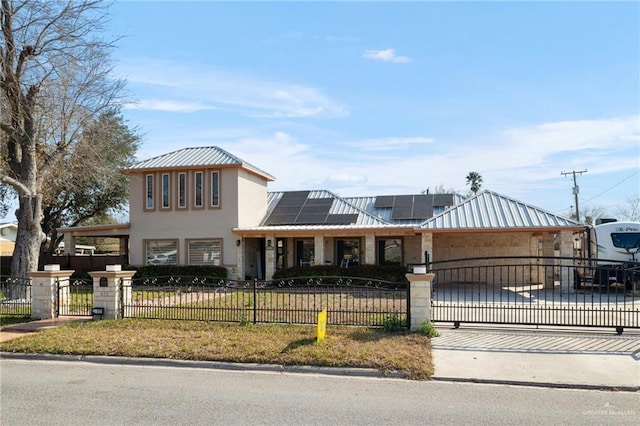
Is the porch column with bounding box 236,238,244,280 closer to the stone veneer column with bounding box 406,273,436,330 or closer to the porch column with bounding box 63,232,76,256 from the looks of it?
the porch column with bounding box 63,232,76,256

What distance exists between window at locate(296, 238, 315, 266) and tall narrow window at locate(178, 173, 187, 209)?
613 cm

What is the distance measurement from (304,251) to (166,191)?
7.65 metres

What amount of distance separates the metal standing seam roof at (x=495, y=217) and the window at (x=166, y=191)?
12.5m

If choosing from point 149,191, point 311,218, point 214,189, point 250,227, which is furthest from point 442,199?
point 149,191

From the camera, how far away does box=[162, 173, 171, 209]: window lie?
24.3 meters

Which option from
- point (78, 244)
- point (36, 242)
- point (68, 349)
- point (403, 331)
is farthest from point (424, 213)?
point (78, 244)

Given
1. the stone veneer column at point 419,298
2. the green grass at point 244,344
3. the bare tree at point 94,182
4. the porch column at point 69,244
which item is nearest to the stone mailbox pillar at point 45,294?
the green grass at point 244,344

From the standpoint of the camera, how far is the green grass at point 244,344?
8109 millimetres

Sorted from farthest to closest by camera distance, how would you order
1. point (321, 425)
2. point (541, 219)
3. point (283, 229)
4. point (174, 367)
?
1. point (283, 229)
2. point (541, 219)
3. point (174, 367)
4. point (321, 425)

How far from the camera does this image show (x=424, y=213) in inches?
980

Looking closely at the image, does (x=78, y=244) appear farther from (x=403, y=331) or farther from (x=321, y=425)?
(x=321, y=425)

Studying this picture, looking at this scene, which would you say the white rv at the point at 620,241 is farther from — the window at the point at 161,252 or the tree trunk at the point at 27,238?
the tree trunk at the point at 27,238

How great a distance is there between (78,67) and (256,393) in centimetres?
1473

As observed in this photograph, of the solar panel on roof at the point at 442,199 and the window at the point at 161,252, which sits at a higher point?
the solar panel on roof at the point at 442,199
